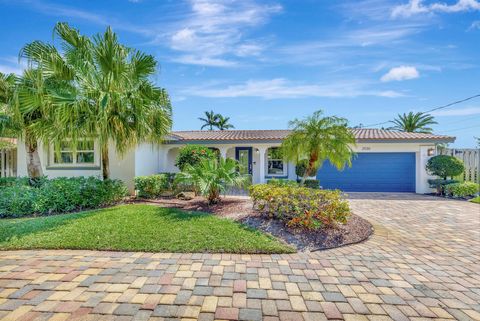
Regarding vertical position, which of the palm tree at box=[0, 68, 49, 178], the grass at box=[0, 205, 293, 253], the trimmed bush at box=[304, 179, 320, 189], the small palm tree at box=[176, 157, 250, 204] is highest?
the palm tree at box=[0, 68, 49, 178]

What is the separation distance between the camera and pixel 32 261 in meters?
4.16

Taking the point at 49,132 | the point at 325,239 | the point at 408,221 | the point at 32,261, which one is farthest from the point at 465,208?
the point at 49,132

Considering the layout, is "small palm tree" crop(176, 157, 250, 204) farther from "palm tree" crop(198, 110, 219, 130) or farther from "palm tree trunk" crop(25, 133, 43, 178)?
"palm tree" crop(198, 110, 219, 130)

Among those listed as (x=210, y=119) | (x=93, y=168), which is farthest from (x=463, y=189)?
(x=210, y=119)

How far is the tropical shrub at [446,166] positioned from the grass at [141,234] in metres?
12.0

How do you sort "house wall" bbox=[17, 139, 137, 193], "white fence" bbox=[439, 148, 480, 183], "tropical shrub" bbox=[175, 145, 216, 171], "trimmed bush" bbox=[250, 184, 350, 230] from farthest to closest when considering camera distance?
"white fence" bbox=[439, 148, 480, 183]
"house wall" bbox=[17, 139, 137, 193]
"tropical shrub" bbox=[175, 145, 216, 171]
"trimmed bush" bbox=[250, 184, 350, 230]

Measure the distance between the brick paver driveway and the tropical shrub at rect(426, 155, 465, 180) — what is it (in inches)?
367

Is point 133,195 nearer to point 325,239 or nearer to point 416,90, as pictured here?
point 325,239

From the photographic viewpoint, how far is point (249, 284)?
11.1 ft

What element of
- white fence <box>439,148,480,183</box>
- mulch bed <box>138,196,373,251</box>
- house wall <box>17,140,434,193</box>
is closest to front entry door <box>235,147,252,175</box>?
house wall <box>17,140,434,193</box>

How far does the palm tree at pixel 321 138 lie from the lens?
25.4 ft

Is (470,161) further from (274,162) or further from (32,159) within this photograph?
(32,159)

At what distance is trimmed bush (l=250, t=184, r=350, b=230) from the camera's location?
553cm

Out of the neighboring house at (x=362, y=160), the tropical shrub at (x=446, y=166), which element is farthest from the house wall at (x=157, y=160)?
the tropical shrub at (x=446, y=166)
